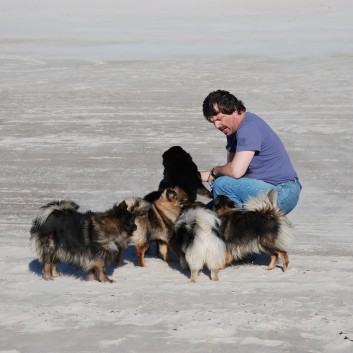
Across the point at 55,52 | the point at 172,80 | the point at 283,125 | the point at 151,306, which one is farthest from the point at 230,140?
the point at 55,52

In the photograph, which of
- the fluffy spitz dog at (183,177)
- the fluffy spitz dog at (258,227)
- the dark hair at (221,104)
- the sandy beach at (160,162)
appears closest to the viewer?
the sandy beach at (160,162)

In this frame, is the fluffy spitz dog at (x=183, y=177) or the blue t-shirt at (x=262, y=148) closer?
the blue t-shirt at (x=262, y=148)

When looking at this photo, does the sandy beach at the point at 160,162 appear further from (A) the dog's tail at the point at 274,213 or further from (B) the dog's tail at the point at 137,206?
(B) the dog's tail at the point at 137,206

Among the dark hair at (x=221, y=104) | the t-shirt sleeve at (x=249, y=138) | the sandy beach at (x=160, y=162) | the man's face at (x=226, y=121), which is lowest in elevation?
the sandy beach at (x=160, y=162)

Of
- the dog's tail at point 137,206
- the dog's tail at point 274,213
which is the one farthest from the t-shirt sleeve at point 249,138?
the dog's tail at point 137,206

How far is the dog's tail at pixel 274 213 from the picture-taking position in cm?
700

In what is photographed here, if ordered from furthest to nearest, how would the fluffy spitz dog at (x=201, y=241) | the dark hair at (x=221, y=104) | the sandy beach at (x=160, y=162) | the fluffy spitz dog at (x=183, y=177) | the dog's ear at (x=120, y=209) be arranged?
the fluffy spitz dog at (x=183, y=177), the dark hair at (x=221, y=104), the dog's ear at (x=120, y=209), the fluffy spitz dog at (x=201, y=241), the sandy beach at (x=160, y=162)

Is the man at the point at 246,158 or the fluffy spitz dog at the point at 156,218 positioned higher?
the man at the point at 246,158

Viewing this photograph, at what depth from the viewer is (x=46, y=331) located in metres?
5.72

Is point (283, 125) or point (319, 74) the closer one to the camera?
point (283, 125)

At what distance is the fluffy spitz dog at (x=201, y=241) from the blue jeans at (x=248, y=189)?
699 mm

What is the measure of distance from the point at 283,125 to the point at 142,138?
238 cm

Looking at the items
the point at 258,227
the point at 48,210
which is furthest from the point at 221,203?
the point at 48,210

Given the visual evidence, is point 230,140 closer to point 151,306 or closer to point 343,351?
point 151,306
